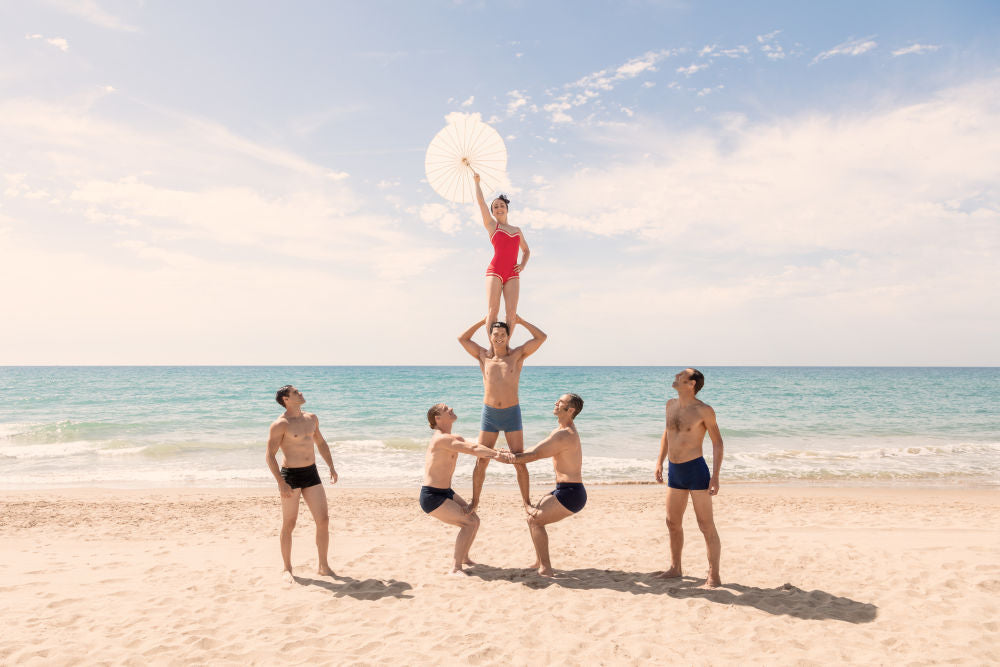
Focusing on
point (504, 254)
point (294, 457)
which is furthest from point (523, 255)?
point (294, 457)

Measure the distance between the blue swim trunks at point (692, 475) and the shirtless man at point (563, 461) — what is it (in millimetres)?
943

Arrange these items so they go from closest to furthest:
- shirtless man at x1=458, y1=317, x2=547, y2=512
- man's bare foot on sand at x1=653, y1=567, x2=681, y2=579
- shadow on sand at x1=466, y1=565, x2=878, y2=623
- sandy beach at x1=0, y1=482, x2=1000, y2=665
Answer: sandy beach at x1=0, y1=482, x2=1000, y2=665 < shadow on sand at x1=466, y1=565, x2=878, y2=623 < man's bare foot on sand at x1=653, y1=567, x2=681, y2=579 < shirtless man at x1=458, y1=317, x2=547, y2=512

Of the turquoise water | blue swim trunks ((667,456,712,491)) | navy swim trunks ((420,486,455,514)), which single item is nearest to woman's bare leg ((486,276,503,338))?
navy swim trunks ((420,486,455,514))

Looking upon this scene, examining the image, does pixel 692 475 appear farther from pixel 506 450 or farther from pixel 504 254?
pixel 504 254

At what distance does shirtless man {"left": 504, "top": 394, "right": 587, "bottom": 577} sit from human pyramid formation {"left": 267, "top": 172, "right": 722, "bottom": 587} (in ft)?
0.03

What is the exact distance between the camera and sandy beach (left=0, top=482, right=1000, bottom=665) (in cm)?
452

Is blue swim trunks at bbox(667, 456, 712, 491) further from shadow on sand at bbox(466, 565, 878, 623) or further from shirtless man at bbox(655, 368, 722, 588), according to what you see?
shadow on sand at bbox(466, 565, 878, 623)

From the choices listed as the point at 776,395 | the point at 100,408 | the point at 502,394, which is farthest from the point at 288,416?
the point at 776,395

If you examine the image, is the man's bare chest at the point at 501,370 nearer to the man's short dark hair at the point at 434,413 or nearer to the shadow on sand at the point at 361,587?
the man's short dark hair at the point at 434,413

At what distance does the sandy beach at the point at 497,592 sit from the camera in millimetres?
4520

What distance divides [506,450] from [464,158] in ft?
10.8

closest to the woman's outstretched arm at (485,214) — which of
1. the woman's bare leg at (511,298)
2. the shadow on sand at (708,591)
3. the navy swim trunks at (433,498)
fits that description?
the woman's bare leg at (511,298)

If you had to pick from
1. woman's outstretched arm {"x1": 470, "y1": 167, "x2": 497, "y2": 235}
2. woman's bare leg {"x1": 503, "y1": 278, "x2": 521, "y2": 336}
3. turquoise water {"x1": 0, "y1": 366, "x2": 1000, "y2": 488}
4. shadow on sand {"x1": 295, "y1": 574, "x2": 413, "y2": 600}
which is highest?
woman's outstretched arm {"x1": 470, "y1": 167, "x2": 497, "y2": 235}

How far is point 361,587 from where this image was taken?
6.03 meters
